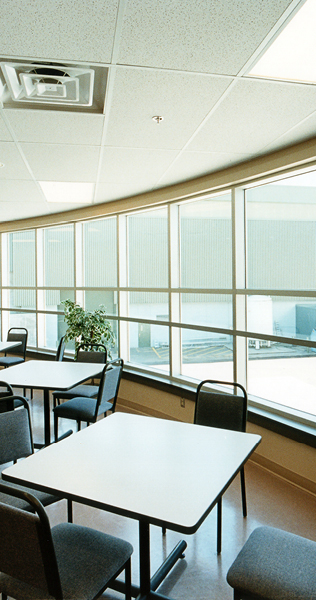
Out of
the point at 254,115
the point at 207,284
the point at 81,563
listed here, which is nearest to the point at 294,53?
the point at 254,115

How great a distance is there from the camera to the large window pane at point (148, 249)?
4.77m

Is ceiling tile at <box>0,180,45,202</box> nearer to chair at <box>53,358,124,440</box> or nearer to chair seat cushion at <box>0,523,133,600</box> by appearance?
chair at <box>53,358,124,440</box>

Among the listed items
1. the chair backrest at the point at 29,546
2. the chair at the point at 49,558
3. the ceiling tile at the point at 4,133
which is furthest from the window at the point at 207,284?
the chair backrest at the point at 29,546

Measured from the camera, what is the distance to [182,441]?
6.91 feet

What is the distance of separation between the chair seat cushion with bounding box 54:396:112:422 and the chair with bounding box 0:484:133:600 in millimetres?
1633

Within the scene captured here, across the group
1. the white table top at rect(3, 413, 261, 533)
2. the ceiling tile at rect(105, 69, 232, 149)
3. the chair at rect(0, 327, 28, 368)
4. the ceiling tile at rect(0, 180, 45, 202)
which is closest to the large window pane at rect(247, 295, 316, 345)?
the white table top at rect(3, 413, 261, 533)

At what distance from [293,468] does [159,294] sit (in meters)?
2.42

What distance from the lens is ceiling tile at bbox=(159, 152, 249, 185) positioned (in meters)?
3.26

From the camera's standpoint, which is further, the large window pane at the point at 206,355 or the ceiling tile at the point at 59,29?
the large window pane at the point at 206,355

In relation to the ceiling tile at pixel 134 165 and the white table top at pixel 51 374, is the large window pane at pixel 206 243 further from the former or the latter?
the white table top at pixel 51 374

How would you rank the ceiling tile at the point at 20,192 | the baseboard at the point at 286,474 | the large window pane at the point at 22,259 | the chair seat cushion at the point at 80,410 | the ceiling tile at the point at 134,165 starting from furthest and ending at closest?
1. the large window pane at the point at 22,259
2. the ceiling tile at the point at 20,192
3. the chair seat cushion at the point at 80,410
4. the ceiling tile at the point at 134,165
5. the baseboard at the point at 286,474

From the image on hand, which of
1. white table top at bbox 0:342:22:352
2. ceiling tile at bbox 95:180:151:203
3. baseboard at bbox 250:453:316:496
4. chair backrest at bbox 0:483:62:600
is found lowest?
baseboard at bbox 250:453:316:496

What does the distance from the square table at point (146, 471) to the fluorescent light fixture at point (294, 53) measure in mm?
1798

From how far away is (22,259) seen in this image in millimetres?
7090
